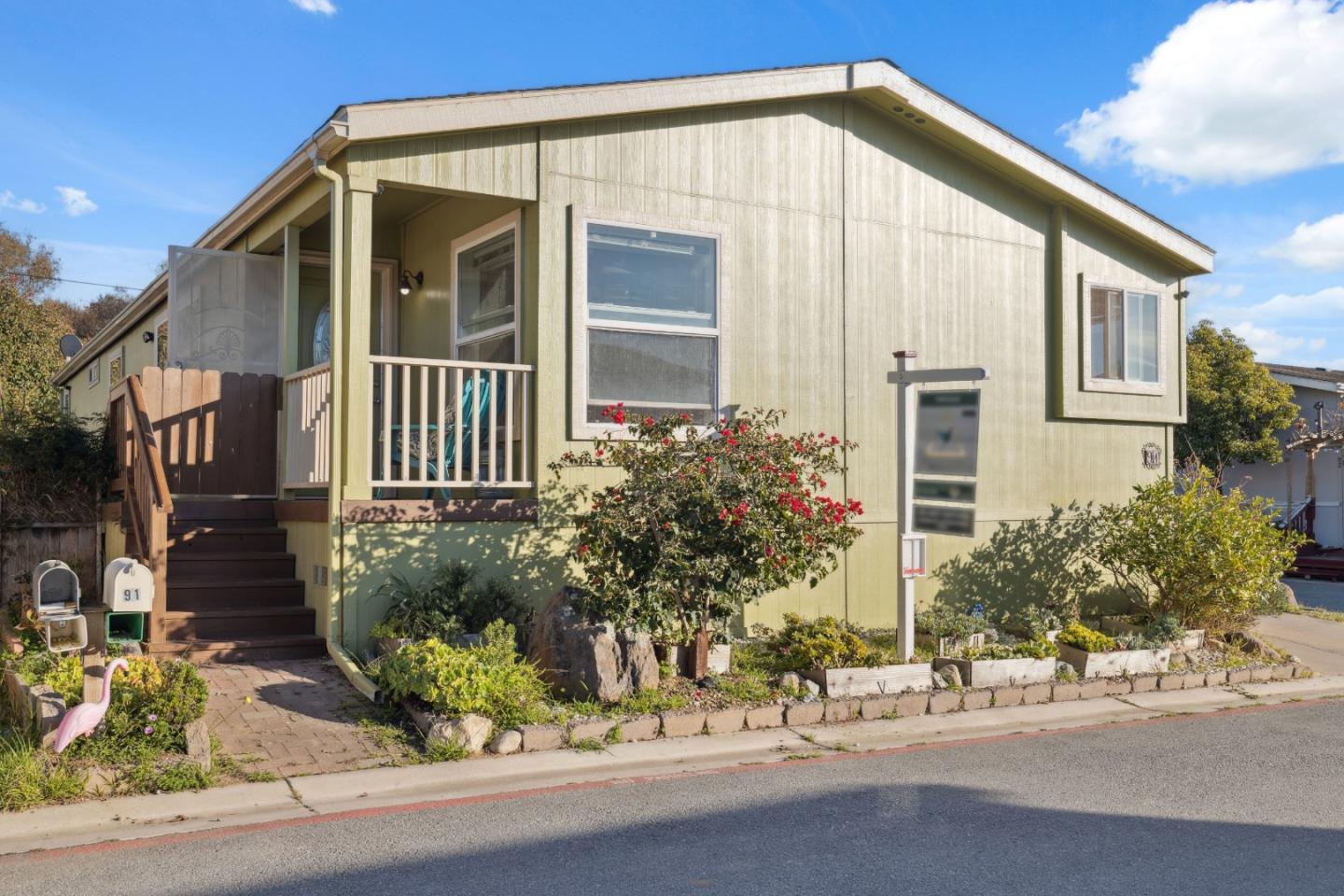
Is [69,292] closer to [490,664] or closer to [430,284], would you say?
[430,284]

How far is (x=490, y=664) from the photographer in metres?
6.52

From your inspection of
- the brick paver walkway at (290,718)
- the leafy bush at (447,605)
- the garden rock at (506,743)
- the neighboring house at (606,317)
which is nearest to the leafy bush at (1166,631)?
the neighboring house at (606,317)

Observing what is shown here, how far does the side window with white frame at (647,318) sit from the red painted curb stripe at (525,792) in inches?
129

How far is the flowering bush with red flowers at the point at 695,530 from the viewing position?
7.07 meters

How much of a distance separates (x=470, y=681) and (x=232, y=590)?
2930 mm

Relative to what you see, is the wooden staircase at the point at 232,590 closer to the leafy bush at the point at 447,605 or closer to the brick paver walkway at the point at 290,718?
the brick paver walkway at the point at 290,718

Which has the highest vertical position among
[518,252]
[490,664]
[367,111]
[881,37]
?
[881,37]

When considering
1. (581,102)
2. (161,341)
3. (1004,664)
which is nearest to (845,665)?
(1004,664)

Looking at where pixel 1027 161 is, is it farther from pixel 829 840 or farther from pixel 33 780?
pixel 33 780

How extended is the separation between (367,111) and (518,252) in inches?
64.0

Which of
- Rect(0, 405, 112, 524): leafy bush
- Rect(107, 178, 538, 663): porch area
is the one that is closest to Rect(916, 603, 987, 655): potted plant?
Rect(107, 178, 538, 663): porch area

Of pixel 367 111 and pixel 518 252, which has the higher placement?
pixel 367 111

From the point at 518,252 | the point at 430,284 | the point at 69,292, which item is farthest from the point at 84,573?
the point at 69,292

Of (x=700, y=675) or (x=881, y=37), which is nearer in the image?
(x=700, y=675)
